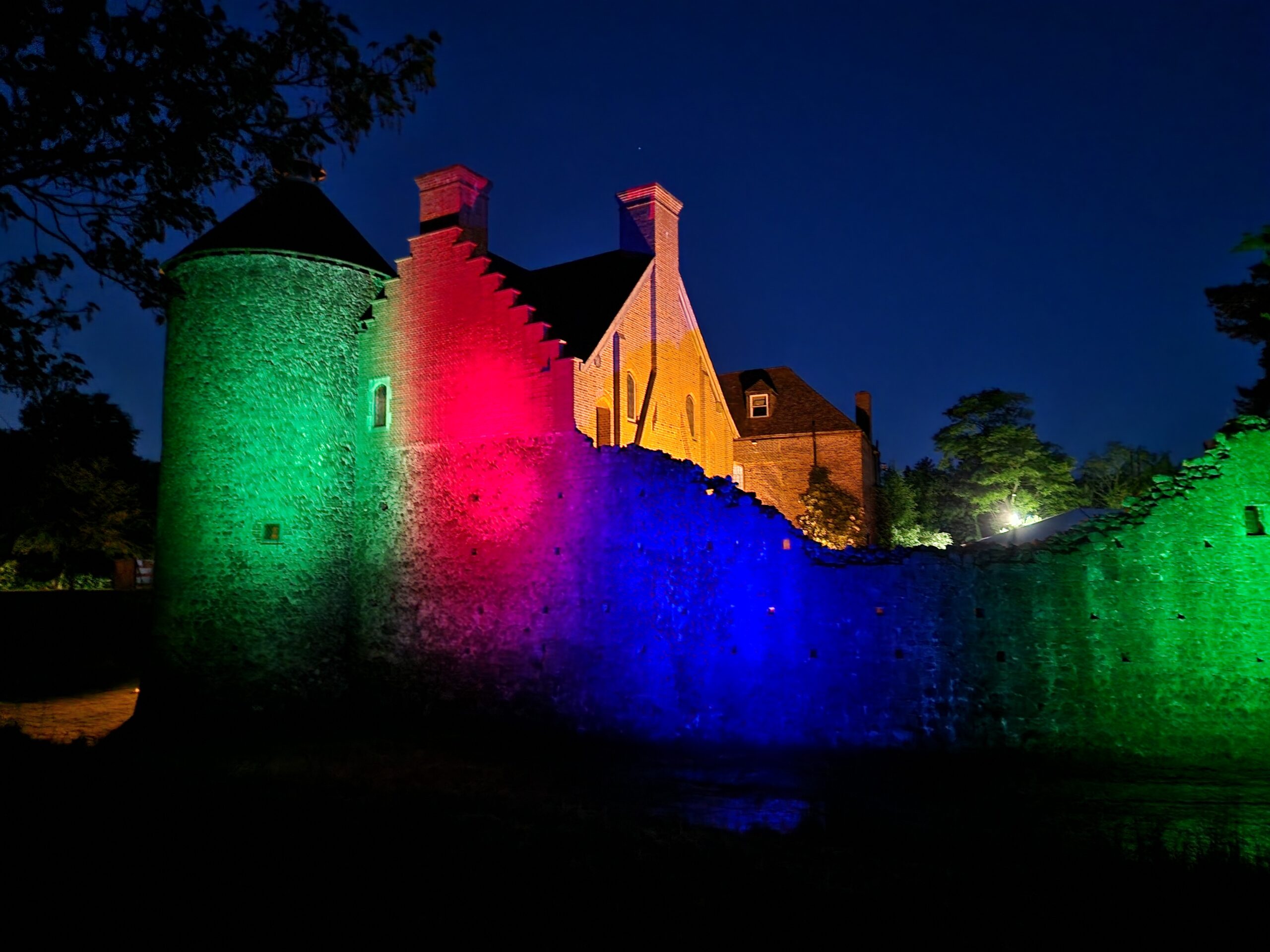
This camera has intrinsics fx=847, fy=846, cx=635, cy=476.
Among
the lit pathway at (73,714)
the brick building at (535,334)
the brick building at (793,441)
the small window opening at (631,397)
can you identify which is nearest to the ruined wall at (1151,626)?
the brick building at (535,334)

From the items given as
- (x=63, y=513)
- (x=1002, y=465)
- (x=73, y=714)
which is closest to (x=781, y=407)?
(x=1002, y=465)

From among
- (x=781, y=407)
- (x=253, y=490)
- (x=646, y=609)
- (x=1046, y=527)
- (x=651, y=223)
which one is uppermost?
(x=651, y=223)

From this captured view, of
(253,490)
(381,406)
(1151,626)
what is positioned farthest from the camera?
(381,406)

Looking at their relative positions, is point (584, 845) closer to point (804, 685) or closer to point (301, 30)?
point (804, 685)

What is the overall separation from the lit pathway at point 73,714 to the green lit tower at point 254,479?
166 cm

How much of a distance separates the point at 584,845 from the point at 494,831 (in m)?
1.03

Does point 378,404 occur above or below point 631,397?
below

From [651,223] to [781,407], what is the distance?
13309 millimetres

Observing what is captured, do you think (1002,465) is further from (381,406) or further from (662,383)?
(381,406)

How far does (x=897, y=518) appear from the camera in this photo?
33344 mm

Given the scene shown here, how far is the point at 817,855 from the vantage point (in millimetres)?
7719

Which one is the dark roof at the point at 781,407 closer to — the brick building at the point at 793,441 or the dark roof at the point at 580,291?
the brick building at the point at 793,441

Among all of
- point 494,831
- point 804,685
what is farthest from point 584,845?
point 804,685

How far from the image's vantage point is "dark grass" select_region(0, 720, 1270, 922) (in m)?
6.30
